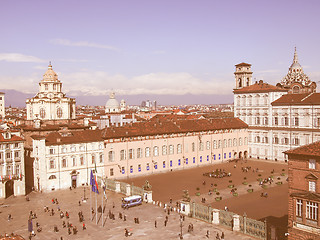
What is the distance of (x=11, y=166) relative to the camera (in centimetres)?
5906

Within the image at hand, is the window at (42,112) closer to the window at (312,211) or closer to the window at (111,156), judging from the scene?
the window at (111,156)

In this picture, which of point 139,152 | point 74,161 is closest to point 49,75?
point 139,152

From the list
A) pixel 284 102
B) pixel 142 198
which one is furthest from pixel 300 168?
pixel 284 102

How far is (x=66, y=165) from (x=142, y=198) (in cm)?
1694

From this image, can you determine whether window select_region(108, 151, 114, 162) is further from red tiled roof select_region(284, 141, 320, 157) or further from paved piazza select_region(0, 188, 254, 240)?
red tiled roof select_region(284, 141, 320, 157)

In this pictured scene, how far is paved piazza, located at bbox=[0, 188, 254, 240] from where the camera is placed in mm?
40656

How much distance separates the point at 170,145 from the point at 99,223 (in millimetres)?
36948

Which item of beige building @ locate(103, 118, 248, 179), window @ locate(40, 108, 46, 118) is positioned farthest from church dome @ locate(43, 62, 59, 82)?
beige building @ locate(103, 118, 248, 179)

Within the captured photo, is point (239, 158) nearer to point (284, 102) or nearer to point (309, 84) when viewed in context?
point (284, 102)

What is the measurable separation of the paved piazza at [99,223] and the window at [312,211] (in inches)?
311

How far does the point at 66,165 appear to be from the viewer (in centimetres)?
6406

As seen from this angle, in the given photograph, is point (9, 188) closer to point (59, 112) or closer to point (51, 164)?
point (51, 164)

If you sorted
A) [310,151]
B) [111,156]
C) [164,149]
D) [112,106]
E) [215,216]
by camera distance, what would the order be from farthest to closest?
[112,106]
[164,149]
[111,156]
[215,216]
[310,151]

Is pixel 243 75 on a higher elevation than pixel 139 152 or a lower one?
higher
